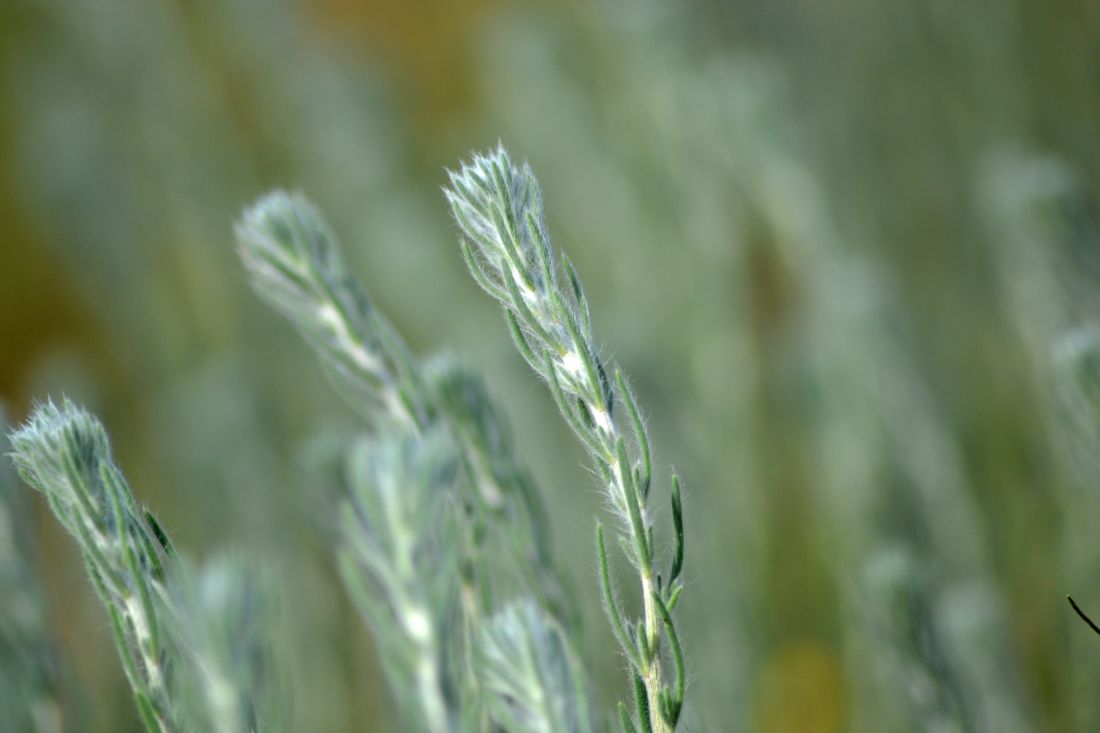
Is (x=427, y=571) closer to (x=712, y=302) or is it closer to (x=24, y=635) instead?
(x=24, y=635)

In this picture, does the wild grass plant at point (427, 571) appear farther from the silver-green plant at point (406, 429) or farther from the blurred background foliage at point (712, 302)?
the blurred background foliage at point (712, 302)

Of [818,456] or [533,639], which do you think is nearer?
[533,639]

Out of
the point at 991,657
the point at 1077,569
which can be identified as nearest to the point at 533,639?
the point at 991,657

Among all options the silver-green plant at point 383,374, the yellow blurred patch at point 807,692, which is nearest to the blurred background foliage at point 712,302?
the yellow blurred patch at point 807,692

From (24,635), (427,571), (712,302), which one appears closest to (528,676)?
(427,571)

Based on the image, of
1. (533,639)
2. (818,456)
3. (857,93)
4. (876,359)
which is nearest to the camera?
(533,639)

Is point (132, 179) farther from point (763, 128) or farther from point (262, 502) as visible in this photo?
point (763, 128)

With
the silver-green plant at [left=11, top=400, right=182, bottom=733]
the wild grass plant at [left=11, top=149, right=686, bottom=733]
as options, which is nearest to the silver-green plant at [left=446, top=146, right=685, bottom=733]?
the wild grass plant at [left=11, top=149, right=686, bottom=733]
